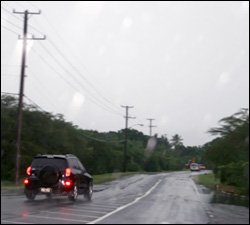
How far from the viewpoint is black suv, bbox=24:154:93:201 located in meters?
22.6

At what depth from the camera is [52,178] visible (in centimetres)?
2273

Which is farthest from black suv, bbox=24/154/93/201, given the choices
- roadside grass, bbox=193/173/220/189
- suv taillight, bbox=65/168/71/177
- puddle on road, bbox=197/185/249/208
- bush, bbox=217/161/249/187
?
roadside grass, bbox=193/173/220/189

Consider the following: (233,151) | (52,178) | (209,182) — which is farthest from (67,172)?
(209,182)

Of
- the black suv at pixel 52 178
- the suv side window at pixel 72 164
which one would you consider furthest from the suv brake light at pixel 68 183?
the suv side window at pixel 72 164

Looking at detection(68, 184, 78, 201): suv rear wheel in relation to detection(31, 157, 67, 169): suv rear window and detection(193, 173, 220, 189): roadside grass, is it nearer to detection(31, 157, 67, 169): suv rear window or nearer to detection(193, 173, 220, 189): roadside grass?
detection(31, 157, 67, 169): suv rear window

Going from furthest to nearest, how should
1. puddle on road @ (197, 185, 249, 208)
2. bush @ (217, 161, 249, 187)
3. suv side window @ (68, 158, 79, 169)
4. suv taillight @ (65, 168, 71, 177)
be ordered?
bush @ (217, 161, 249, 187) < puddle on road @ (197, 185, 249, 208) < suv side window @ (68, 158, 79, 169) < suv taillight @ (65, 168, 71, 177)

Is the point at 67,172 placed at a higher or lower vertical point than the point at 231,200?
higher

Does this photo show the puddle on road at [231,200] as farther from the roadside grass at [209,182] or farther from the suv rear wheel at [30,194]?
the roadside grass at [209,182]

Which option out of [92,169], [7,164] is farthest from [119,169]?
[7,164]

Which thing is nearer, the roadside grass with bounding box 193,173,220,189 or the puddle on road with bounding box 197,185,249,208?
the puddle on road with bounding box 197,185,249,208

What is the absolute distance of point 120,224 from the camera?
1515cm

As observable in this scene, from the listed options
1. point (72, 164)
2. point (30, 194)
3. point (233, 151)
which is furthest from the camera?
point (233, 151)

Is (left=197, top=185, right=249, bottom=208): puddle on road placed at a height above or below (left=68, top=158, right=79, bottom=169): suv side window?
below

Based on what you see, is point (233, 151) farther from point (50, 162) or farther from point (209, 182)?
point (50, 162)
